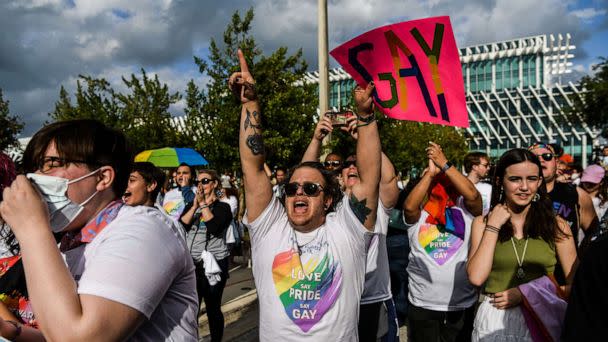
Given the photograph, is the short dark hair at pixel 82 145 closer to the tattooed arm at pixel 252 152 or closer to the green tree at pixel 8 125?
the tattooed arm at pixel 252 152

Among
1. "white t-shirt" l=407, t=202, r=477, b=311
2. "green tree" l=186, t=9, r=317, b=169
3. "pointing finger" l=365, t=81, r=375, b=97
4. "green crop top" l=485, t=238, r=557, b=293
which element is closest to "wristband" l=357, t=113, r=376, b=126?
"pointing finger" l=365, t=81, r=375, b=97

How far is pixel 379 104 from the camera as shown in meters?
3.36

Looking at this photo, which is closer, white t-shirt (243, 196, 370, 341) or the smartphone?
white t-shirt (243, 196, 370, 341)

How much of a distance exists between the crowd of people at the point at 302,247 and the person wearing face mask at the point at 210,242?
0.02 m

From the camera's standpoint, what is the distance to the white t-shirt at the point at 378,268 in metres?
3.52

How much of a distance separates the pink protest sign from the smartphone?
0.66 ft

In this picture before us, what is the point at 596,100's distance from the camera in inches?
981

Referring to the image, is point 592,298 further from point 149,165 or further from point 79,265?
point 149,165

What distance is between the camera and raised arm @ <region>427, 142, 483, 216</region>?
167 inches

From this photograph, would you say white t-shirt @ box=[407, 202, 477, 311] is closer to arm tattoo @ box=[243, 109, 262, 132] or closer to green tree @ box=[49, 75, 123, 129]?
arm tattoo @ box=[243, 109, 262, 132]

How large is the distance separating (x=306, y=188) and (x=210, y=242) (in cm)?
278

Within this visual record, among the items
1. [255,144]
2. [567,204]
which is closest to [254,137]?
[255,144]

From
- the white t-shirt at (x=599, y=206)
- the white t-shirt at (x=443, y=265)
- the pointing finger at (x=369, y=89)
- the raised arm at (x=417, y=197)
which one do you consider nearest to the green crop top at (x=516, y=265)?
the white t-shirt at (x=443, y=265)

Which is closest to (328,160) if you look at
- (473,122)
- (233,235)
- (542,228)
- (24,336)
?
(233,235)
